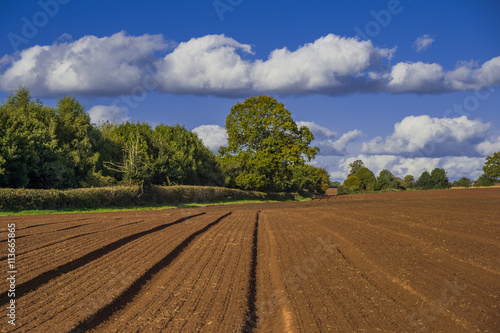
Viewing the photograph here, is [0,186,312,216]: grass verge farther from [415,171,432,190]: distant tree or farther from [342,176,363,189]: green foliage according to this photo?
[342,176,363,189]: green foliage

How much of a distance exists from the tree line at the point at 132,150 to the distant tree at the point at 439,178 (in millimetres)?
45784

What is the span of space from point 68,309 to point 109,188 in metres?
24.2

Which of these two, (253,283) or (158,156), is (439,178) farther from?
(253,283)

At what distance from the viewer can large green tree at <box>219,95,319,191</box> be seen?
49875 millimetres

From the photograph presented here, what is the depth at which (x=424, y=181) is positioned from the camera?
9362 centimetres

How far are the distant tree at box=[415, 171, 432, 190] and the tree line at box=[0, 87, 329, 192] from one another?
4609cm

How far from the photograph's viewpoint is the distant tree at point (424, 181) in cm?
9219

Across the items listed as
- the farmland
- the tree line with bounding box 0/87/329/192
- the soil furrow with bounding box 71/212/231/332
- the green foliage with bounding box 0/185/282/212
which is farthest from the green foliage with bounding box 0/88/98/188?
the soil furrow with bounding box 71/212/231/332

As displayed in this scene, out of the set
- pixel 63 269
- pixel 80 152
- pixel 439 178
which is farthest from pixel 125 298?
pixel 439 178

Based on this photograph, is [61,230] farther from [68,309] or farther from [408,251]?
[408,251]

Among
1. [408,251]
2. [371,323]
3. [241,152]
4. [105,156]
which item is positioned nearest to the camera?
[371,323]

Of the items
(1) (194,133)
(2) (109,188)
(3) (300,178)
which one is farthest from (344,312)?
(3) (300,178)

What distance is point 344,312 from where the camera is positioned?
665cm

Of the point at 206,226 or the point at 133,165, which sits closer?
the point at 206,226
